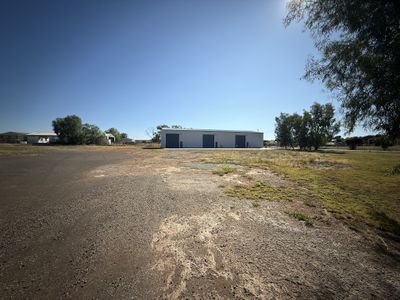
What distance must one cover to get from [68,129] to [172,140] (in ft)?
98.2

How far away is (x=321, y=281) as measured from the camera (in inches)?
106

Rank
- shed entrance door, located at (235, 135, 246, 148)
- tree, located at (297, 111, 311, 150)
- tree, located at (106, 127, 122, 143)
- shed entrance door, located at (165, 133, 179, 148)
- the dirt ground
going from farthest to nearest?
tree, located at (106, 127, 122, 143) < shed entrance door, located at (235, 135, 246, 148) < tree, located at (297, 111, 311, 150) < shed entrance door, located at (165, 133, 179, 148) < the dirt ground

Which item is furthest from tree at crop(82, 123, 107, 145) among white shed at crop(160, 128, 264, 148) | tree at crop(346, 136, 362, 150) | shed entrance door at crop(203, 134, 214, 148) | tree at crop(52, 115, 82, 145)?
tree at crop(346, 136, 362, 150)

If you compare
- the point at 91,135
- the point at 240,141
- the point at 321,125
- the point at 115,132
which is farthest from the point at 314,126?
the point at 115,132

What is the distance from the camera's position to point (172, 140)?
37.6m

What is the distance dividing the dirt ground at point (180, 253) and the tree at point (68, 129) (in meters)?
49.6

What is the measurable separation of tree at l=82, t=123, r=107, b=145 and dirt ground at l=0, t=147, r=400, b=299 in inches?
2010

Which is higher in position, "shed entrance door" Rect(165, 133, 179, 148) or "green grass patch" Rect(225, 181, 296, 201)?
"shed entrance door" Rect(165, 133, 179, 148)

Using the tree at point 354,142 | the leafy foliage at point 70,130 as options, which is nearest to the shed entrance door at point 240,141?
the tree at point 354,142

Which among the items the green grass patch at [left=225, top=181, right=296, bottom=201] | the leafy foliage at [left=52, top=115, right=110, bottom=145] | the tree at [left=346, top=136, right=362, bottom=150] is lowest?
the green grass patch at [left=225, top=181, right=296, bottom=201]

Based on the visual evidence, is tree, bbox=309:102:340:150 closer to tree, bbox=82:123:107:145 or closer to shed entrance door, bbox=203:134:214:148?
shed entrance door, bbox=203:134:214:148

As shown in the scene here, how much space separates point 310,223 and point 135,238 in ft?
13.7

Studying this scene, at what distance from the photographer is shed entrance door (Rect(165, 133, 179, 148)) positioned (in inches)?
1467

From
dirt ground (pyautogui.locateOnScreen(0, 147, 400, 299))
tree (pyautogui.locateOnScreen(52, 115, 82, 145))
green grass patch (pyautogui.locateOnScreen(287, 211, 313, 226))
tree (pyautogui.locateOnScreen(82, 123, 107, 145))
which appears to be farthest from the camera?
tree (pyautogui.locateOnScreen(82, 123, 107, 145))
